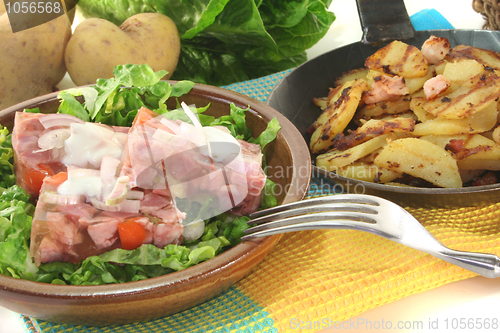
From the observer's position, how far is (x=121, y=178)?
3.54 feet

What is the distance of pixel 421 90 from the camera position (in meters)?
1.63

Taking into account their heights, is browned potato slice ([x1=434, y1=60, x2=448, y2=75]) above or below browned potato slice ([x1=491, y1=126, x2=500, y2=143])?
above

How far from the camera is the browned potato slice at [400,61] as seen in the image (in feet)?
5.36

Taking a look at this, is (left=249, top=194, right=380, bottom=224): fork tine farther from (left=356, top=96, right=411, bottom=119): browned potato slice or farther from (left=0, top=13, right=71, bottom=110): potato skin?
(left=0, top=13, right=71, bottom=110): potato skin

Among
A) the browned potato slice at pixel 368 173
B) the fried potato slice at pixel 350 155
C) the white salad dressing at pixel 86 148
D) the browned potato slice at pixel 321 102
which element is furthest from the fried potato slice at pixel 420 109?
the white salad dressing at pixel 86 148

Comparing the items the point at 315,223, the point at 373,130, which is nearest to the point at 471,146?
the point at 373,130

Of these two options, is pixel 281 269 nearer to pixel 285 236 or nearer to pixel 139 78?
pixel 285 236

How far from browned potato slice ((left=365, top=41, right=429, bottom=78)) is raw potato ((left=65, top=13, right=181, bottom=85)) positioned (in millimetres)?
908

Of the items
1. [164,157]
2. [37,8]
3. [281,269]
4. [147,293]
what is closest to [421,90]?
[281,269]

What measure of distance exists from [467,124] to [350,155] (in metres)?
0.38

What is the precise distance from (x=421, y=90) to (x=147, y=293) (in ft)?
4.11

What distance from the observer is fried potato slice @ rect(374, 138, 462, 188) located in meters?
1.31

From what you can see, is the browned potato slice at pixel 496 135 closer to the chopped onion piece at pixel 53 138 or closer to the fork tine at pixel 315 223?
the fork tine at pixel 315 223

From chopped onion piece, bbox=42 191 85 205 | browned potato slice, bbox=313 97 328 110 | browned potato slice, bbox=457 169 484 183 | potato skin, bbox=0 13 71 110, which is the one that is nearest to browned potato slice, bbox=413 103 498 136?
browned potato slice, bbox=457 169 484 183
